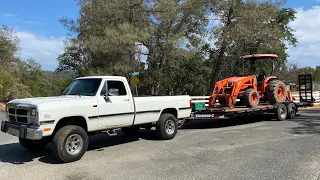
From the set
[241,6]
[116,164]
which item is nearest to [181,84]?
[241,6]

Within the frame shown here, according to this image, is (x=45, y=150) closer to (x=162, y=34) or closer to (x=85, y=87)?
(x=85, y=87)

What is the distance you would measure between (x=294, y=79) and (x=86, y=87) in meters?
30.9

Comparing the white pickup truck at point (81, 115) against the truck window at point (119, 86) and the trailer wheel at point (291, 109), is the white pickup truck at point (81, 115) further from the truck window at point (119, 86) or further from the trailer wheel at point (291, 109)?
the trailer wheel at point (291, 109)

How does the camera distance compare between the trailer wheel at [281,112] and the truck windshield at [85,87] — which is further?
the trailer wheel at [281,112]

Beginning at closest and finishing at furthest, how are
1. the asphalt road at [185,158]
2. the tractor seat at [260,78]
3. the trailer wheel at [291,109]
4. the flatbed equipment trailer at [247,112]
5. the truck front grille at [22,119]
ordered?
the asphalt road at [185,158]
the truck front grille at [22,119]
the flatbed equipment trailer at [247,112]
the trailer wheel at [291,109]
the tractor seat at [260,78]

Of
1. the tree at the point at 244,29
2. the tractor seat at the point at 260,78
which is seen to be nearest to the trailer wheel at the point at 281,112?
the tractor seat at the point at 260,78

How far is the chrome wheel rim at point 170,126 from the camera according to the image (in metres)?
10.2

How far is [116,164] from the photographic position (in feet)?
23.8

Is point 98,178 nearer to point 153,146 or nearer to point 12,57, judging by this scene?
point 153,146

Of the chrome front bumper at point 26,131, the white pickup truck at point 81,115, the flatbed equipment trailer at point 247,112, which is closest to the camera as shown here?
the chrome front bumper at point 26,131

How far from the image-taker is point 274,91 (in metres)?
14.3

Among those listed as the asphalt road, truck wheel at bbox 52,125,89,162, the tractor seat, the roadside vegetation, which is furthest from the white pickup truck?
the roadside vegetation

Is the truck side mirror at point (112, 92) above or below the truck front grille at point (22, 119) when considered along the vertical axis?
above

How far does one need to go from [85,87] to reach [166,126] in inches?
112
